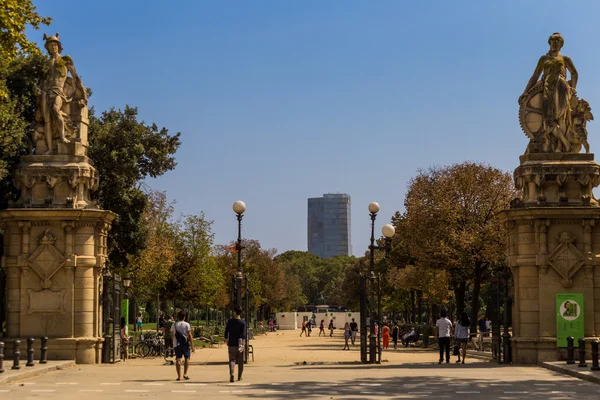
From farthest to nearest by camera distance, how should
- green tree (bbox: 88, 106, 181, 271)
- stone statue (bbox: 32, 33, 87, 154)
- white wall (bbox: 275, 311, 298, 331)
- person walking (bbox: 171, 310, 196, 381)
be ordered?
white wall (bbox: 275, 311, 298, 331), green tree (bbox: 88, 106, 181, 271), stone statue (bbox: 32, 33, 87, 154), person walking (bbox: 171, 310, 196, 381)

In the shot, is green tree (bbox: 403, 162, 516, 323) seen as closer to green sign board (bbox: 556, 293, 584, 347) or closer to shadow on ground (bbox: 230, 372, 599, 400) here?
green sign board (bbox: 556, 293, 584, 347)

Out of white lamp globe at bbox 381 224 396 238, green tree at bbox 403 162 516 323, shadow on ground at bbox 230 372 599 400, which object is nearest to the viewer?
shadow on ground at bbox 230 372 599 400

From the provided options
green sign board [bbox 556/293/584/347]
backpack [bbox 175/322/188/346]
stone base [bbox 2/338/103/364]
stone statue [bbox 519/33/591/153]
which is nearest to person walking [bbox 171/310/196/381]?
backpack [bbox 175/322/188/346]

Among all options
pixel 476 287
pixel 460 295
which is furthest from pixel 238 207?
pixel 460 295

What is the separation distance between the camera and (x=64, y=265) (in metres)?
27.2

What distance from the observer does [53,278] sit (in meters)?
27.3

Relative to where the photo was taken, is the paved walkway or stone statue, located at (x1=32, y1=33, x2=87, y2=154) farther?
stone statue, located at (x1=32, y1=33, x2=87, y2=154)

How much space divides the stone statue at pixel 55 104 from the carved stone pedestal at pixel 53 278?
233 cm

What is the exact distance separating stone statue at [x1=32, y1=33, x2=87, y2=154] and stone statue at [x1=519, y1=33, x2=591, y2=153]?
1391 cm

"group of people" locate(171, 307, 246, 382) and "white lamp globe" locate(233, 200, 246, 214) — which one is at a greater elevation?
"white lamp globe" locate(233, 200, 246, 214)

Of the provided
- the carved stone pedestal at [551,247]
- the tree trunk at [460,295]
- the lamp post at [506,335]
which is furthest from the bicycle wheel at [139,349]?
the tree trunk at [460,295]

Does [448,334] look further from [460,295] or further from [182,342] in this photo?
[460,295]

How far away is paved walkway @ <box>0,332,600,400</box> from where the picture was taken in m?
18.3

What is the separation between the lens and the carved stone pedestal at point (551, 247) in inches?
1078
